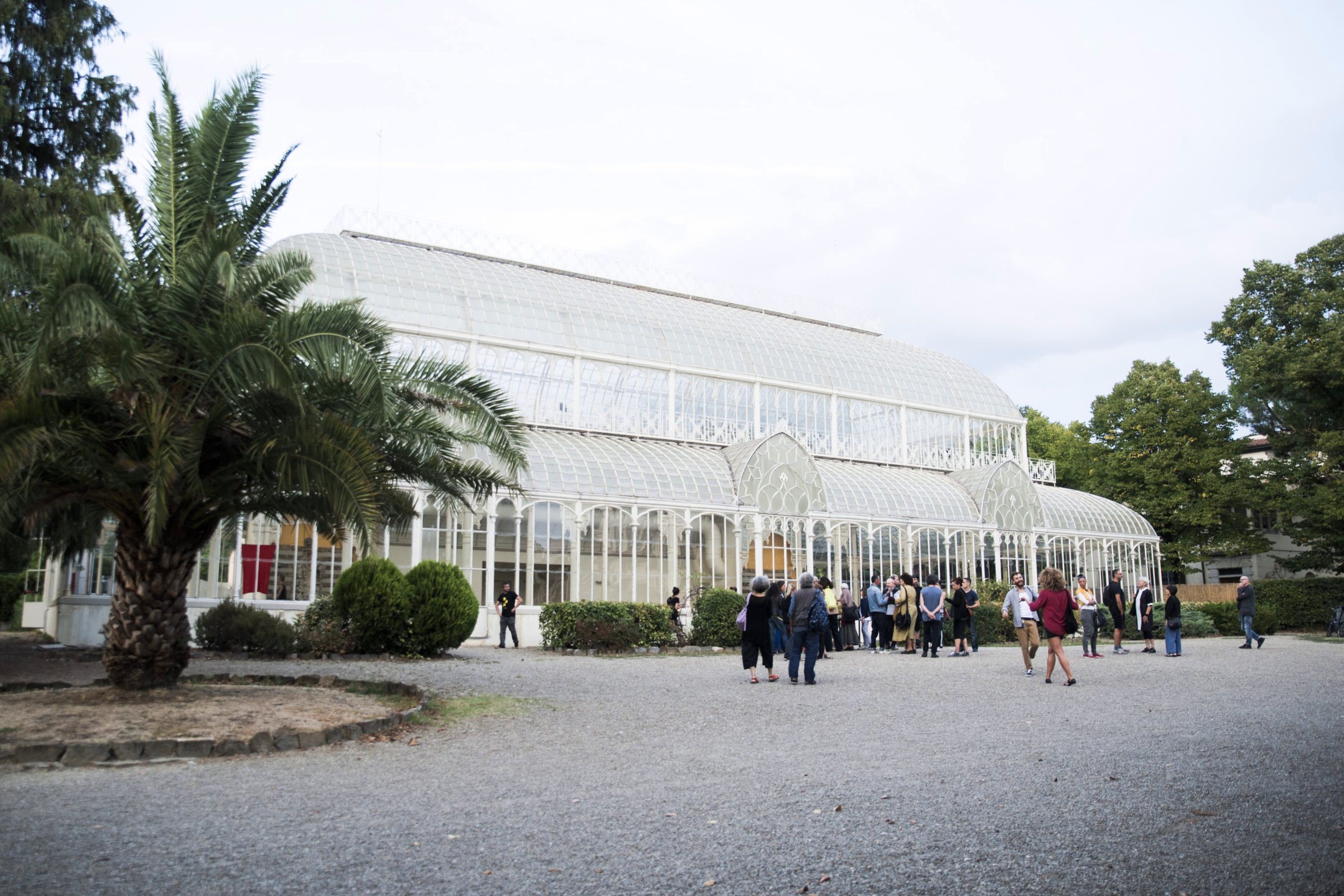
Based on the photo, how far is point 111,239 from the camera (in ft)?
40.6

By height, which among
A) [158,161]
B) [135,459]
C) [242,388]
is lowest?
[135,459]

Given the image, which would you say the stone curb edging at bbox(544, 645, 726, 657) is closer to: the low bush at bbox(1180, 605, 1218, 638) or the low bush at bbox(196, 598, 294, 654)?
the low bush at bbox(196, 598, 294, 654)

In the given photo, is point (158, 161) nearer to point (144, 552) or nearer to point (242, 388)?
point (242, 388)

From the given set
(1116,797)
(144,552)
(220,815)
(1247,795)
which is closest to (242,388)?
(144,552)

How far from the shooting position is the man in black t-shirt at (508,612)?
21938mm

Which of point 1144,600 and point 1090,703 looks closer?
Result: point 1090,703

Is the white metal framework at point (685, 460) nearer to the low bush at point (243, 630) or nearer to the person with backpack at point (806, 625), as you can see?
the low bush at point (243, 630)

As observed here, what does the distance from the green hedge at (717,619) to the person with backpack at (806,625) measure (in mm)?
6606

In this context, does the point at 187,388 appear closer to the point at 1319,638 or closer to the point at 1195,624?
the point at 1195,624

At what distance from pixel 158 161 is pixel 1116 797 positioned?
12.4 m

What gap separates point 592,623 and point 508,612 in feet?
6.70

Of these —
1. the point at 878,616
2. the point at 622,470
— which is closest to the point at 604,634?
the point at 622,470

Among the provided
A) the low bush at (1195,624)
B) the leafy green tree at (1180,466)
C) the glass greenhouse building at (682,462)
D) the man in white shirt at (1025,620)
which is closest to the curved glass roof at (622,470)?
the glass greenhouse building at (682,462)

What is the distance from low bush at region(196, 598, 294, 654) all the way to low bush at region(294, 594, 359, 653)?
170 millimetres
